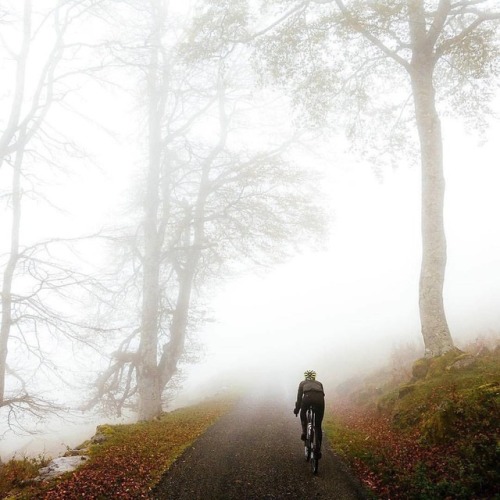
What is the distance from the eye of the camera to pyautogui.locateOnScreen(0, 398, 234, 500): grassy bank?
17.6 ft

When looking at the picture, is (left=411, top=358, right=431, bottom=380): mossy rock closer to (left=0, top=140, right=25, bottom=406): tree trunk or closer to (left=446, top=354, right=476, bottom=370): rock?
(left=446, top=354, right=476, bottom=370): rock

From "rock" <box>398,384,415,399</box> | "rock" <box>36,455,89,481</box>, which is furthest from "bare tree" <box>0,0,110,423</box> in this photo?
"rock" <box>398,384,415,399</box>

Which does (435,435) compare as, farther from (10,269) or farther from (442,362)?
(10,269)

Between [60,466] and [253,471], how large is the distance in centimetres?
345

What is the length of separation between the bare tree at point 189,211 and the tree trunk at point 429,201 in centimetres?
598

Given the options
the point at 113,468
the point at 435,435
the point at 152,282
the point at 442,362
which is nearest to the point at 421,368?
the point at 442,362

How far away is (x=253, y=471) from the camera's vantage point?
653 centimetres

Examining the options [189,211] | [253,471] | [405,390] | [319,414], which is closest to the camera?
[253,471]

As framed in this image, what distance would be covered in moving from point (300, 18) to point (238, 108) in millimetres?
8432

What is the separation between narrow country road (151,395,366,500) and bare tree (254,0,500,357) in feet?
14.5

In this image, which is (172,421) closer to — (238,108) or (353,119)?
(353,119)

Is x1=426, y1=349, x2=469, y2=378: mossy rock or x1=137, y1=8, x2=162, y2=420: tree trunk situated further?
x1=137, y1=8, x2=162, y2=420: tree trunk

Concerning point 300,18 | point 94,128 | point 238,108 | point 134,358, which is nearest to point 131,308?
point 134,358

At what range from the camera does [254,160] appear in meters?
16.2
